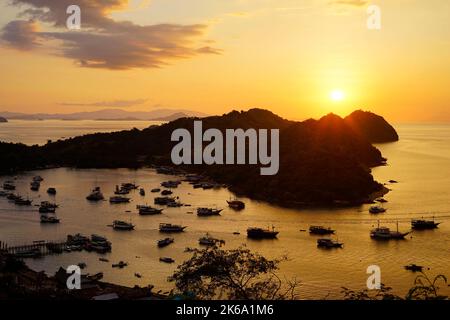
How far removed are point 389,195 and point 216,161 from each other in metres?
27.1

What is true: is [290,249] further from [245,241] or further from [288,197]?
[288,197]

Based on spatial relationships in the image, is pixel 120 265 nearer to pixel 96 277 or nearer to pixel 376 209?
pixel 96 277

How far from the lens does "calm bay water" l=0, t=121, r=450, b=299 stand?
24.5 metres

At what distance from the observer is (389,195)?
162ft

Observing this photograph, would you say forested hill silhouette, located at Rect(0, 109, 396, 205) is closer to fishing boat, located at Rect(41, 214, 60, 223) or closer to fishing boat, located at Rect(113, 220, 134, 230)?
fishing boat, located at Rect(113, 220, 134, 230)

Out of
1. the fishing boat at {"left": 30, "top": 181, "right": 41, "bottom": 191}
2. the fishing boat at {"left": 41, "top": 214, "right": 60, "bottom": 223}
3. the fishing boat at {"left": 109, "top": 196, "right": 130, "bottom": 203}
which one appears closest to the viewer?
the fishing boat at {"left": 41, "top": 214, "right": 60, "bottom": 223}

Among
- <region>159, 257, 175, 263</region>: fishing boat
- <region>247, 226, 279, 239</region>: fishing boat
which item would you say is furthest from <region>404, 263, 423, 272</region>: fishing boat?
<region>159, 257, 175, 263</region>: fishing boat

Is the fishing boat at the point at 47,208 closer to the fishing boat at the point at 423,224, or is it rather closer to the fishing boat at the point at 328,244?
the fishing boat at the point at 328,244

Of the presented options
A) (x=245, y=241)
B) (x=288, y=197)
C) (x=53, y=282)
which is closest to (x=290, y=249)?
(x=245, y=241)

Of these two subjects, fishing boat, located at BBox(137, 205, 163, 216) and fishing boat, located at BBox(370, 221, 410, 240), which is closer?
fishing boat, located at BBox(370, 221, 410, 240)

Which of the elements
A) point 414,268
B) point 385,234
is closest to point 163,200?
point 385,234

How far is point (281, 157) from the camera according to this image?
57.7 metres

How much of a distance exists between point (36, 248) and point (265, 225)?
1558cm

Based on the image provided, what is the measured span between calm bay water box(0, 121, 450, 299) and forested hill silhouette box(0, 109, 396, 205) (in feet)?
11.3
